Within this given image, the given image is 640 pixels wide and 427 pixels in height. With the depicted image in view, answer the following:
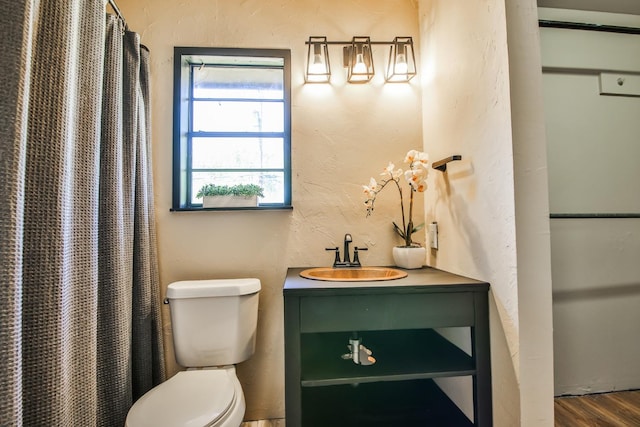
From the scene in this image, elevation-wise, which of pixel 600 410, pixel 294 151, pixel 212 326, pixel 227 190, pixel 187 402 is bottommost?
Result: pixel 600 410

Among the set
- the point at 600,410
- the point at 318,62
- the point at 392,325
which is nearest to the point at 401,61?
the point at 318,62

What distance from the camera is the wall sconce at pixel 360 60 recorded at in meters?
1.63

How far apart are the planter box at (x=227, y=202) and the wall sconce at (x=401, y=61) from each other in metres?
1.10

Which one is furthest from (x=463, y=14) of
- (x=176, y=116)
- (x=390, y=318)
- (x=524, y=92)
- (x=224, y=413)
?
(x=224, y=413)

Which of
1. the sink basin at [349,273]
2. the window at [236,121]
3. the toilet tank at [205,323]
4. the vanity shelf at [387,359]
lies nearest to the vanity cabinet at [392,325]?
the vanity shelf at [387,359]

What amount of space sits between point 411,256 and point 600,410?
111 centimetres

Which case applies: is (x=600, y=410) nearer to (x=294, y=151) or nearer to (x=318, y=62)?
(x=294, y=151)

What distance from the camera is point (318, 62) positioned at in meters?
1.61

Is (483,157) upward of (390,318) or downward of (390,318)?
upward

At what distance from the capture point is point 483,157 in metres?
1.13

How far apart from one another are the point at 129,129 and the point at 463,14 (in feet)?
5.12

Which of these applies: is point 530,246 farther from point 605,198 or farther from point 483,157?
point 605,198

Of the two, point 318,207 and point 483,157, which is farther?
point 318,207

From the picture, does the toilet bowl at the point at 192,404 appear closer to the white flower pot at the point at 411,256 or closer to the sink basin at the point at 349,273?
the sink basin at the point at 349,273
